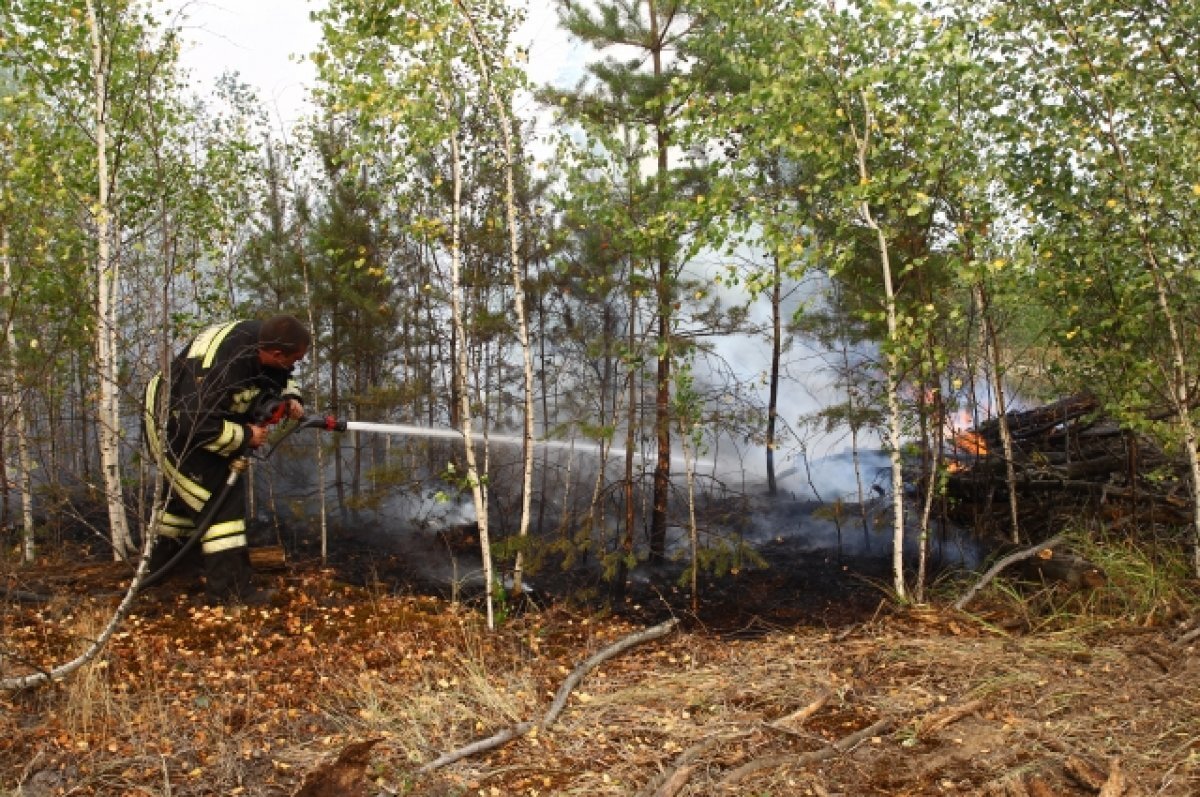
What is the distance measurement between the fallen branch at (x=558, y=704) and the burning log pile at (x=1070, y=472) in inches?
161

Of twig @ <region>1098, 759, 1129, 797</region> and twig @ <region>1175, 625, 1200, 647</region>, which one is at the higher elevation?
twig @ <region>1175, 625, 1200, 647</region>

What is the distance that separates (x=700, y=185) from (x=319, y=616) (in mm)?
7869

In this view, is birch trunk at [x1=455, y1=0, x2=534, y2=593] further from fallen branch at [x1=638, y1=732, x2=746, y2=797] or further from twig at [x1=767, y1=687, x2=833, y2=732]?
fallen branch at [x1=638, y1=732, x2=746, y2=797]

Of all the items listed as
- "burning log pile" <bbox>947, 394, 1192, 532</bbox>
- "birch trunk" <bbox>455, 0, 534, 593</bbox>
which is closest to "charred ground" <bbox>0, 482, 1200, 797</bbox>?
"birch trunk" <bbox>455, 0, 534, 593</bbox>

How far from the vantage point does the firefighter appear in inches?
260

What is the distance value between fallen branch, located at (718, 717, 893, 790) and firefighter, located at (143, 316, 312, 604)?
13.8 ft

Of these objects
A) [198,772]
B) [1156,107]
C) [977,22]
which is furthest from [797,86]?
[198,772]

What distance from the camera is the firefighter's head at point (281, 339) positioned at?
6.68 m

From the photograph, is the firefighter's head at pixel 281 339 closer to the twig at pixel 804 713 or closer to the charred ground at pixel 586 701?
the charred ground at pixel 586 701

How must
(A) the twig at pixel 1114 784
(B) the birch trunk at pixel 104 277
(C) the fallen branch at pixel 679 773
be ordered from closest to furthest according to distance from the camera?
(A) the twig at pixel 1114 784
(C) the fallen branch at pixel 679 773
(B) the birch trunk at pixel 104 277

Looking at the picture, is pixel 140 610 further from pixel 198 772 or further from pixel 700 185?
pixel 700 185

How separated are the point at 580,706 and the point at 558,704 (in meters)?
0.19

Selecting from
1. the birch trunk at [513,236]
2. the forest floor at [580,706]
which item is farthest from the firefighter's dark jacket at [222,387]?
the birch trunk at [513,236]

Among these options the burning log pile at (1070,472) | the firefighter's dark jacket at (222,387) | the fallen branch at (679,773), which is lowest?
the fallen branch at (679,773)
